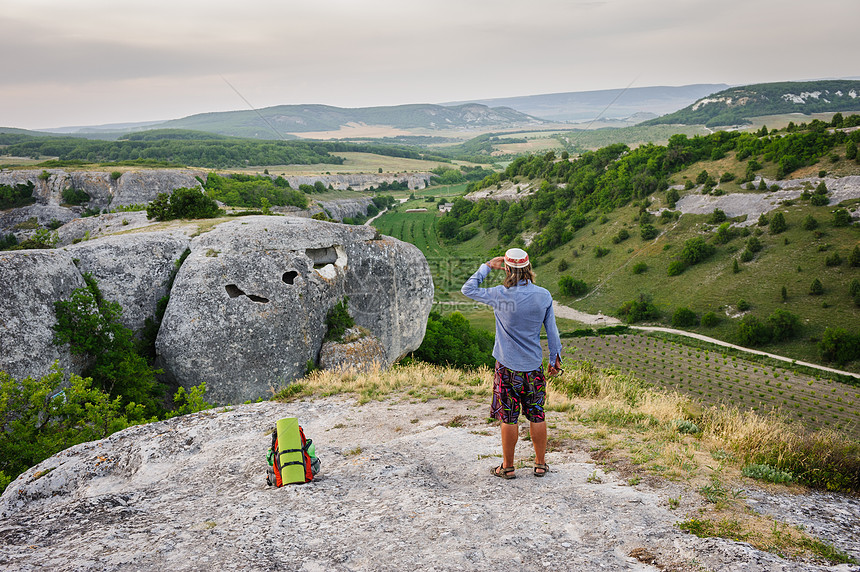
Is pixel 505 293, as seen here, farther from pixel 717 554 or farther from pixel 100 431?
pixel 100 431

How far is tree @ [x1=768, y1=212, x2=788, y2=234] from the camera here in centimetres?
7294

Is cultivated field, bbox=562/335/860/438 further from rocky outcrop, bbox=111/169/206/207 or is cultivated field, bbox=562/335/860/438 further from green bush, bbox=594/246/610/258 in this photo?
rocky outcrop, bbox=111/169/206/207

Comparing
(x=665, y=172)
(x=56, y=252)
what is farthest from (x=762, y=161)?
(x=56, y=252)

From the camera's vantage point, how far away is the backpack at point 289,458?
668 centimetres

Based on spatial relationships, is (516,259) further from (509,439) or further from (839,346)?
(839,346)

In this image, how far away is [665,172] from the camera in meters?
102

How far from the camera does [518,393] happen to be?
6.22m

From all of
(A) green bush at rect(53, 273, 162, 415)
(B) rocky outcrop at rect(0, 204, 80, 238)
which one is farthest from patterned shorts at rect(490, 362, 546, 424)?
(B) rocky outcrop at rect(0, 204, 80, 238)

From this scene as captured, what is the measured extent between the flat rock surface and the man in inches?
36.4

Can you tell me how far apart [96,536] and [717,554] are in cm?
678

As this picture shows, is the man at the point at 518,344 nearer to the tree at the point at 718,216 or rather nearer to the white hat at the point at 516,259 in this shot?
the white hat at the point at 516,259

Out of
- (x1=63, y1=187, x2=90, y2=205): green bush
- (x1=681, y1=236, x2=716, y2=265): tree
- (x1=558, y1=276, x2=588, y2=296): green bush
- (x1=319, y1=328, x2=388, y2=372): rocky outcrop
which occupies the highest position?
(x1=63, y1=187, x2=90, y2=205): green bush

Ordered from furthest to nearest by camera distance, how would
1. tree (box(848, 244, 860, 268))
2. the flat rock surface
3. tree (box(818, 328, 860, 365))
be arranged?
1. tree (box(848, 244, 860, 268))
2. tree (box(818, 328, 860, 365))
3. the flat rock surface

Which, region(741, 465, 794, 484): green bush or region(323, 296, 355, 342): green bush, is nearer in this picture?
region(741, 465, 794, 484): green bush
